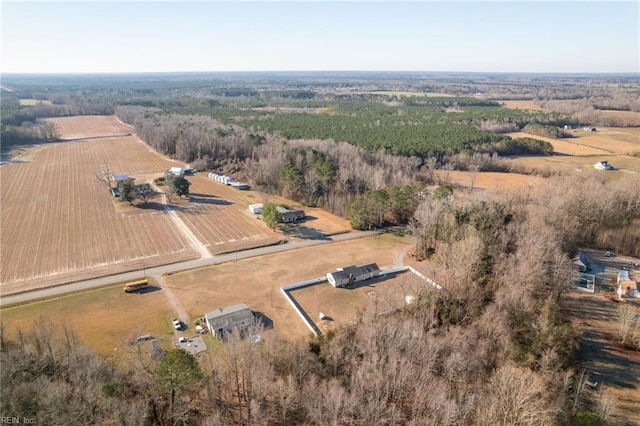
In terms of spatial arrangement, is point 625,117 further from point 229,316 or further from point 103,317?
point 103,317

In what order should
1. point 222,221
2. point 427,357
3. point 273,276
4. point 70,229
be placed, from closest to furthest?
point 427,357, point 273,276, point 70,229, point 222,221

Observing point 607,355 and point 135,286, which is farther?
point 135,286

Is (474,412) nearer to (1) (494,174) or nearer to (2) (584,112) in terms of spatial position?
(1) (494,174)

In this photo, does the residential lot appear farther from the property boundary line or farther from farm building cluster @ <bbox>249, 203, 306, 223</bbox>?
farm building cluster @ <bbox>249, 203, 306, 223</bbox>

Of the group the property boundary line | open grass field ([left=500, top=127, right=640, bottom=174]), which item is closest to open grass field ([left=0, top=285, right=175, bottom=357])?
the property boundary line

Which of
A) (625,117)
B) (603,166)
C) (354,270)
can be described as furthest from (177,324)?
(625,117)

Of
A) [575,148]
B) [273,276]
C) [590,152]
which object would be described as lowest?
[273,276]

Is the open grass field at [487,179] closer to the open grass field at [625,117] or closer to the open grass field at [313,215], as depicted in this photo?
the open grass field at [313,215]

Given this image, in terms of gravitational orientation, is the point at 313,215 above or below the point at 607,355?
above
